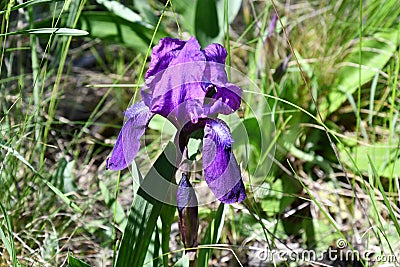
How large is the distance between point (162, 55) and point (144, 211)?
0.78 feet

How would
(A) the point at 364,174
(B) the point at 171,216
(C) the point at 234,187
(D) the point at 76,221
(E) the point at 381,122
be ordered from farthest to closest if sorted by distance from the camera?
1. (E) the point at 381,122
2. (A) the point at 364,174
3. (D) the point at 76,221
4. (B) the point at 171,216
5. (C) the point at 234,187

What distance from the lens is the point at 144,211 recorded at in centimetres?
86

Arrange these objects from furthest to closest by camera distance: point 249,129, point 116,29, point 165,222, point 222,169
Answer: point 116,29, point 249,129, point 165,222, point 222,169

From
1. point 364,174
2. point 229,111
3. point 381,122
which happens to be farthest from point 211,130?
point 381,122

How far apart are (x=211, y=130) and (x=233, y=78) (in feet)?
2.61

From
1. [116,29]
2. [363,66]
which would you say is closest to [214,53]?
[116,29]

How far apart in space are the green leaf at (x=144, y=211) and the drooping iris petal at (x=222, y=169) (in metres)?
0.06

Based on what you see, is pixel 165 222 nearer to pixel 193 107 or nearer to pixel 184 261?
pixel 184 261

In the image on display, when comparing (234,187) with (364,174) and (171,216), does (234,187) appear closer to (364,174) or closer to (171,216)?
(171,216)

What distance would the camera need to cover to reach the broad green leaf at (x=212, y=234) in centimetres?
96

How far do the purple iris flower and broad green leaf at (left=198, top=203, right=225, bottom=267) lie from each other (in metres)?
0.15

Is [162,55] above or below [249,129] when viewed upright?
above

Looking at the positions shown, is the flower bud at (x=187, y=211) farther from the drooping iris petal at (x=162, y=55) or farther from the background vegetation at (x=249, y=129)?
the drooping iris petal at (x=162, y=55)

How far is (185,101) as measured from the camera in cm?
83
